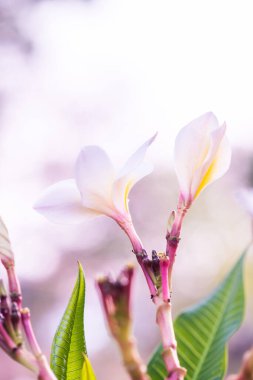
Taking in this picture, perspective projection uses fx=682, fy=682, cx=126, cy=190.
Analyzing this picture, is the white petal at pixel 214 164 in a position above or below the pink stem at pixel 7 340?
above

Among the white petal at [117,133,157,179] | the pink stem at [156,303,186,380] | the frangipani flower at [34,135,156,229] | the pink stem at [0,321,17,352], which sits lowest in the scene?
the pink stem at [156,303,186,380]

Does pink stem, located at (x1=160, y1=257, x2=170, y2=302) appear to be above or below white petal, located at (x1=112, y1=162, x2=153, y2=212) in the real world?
below
